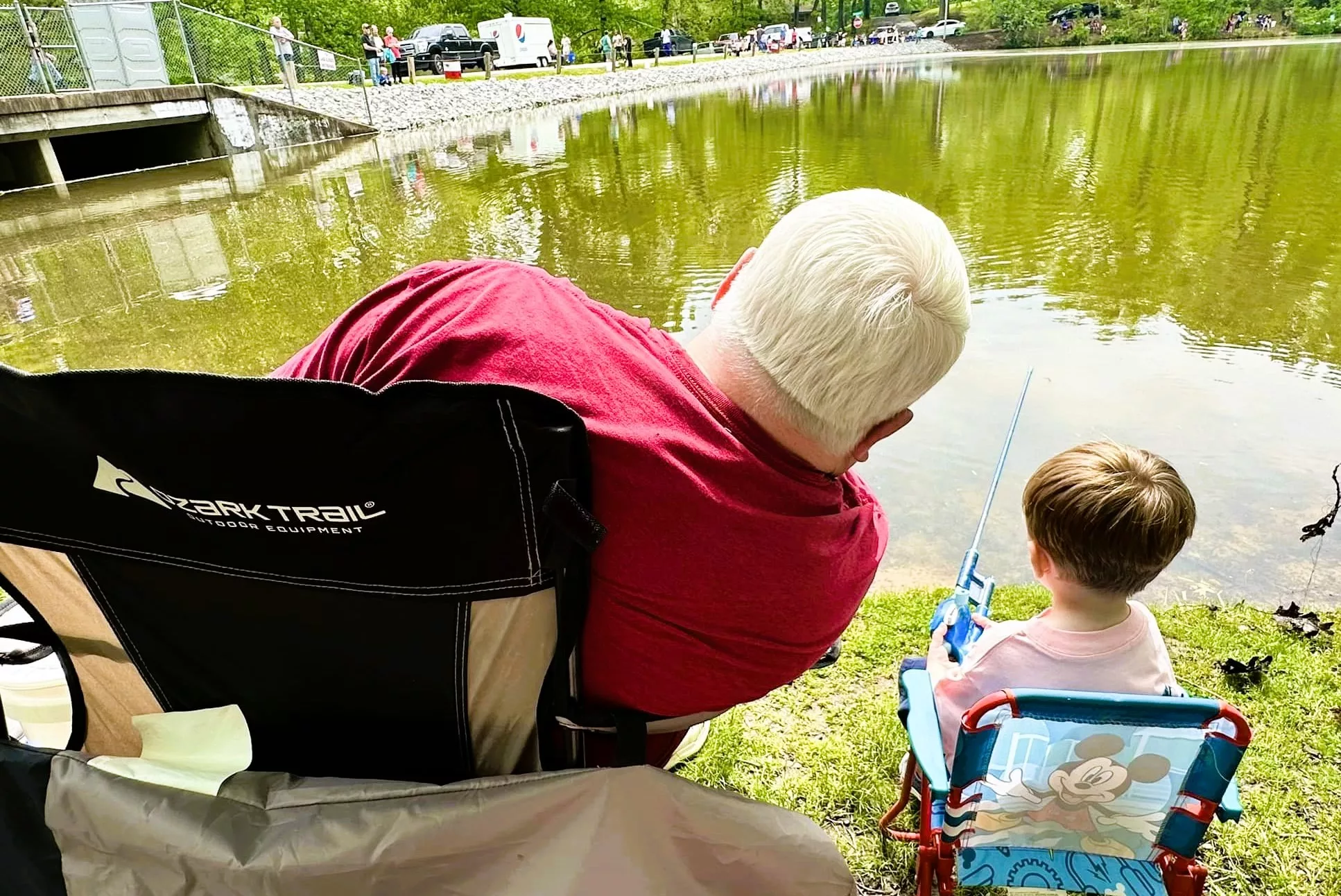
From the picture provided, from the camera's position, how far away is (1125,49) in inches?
1615

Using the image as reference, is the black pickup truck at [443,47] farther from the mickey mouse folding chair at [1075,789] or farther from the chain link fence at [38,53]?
the mickey mouse folding chair at [1075,789]

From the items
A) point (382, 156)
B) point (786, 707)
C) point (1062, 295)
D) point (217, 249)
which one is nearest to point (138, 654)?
point (786, 707)

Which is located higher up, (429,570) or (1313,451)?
(429,570)

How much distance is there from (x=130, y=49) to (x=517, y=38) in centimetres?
2015

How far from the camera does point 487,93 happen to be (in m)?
22.3

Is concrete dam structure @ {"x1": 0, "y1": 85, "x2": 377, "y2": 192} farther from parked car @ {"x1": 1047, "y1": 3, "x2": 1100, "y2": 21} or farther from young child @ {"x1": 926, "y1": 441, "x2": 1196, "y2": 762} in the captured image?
parked car @ {"x1": 1047, "y1": 3, "x2": 1100, "y2": 21}

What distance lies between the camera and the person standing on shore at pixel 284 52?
1639cm

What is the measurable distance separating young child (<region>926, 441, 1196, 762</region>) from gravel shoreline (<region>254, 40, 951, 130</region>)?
17.6m

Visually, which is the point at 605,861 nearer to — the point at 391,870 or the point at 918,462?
the point at 391,870

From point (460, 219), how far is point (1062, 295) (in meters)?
5.95

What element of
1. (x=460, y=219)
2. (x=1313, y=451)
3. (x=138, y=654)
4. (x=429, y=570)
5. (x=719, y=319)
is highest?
(x=719, y=319)

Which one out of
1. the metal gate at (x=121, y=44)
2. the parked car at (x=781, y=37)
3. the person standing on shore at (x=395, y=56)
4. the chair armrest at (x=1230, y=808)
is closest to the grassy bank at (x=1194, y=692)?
the chair armrest at (x=1230, y=808)

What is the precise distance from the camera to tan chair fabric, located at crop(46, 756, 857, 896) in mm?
1056

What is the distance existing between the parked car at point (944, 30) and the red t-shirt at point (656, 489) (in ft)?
188
